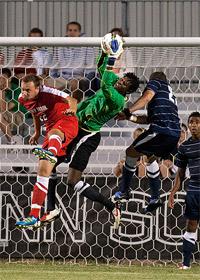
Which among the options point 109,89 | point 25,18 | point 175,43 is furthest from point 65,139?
point 25,18

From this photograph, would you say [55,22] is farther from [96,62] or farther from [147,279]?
[147,279]

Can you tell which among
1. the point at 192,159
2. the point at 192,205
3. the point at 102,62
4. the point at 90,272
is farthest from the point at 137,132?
the point at 90,272

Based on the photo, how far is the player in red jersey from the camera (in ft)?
44.5

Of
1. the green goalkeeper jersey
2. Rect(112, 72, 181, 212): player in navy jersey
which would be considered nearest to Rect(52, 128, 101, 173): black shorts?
the green goalkeeper jersey

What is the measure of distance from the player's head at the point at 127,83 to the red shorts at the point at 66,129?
22.2 inches

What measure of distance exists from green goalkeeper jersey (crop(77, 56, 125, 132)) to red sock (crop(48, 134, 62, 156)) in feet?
2.06

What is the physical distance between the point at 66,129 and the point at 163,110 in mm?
1050

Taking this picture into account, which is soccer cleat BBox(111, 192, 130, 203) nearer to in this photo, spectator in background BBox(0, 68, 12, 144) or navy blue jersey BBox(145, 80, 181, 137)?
navy blue jersey BBox(145, 80, 181, 137)

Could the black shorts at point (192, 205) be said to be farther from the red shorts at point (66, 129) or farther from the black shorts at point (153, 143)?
the red shorts at point (66, 129)

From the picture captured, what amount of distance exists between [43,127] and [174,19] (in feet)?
11.0

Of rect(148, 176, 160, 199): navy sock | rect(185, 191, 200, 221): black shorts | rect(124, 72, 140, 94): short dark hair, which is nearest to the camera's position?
rect(124, 72, 140, 94): short dark hair

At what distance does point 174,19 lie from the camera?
59.1ft

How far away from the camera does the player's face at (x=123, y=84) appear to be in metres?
Result: 14.1

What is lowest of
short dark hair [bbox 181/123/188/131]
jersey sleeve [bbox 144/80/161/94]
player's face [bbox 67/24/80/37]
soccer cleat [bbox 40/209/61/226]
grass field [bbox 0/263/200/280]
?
grass field [bbox 0/263/200/280]
